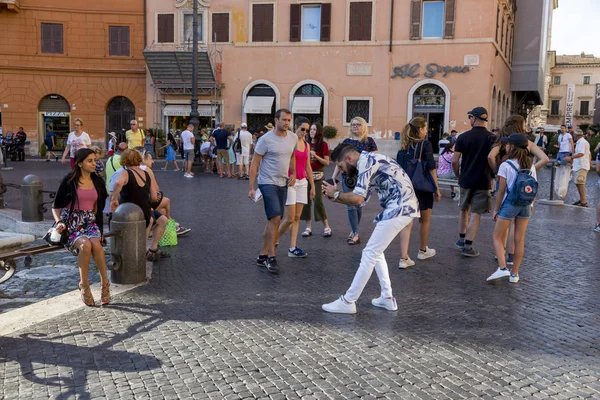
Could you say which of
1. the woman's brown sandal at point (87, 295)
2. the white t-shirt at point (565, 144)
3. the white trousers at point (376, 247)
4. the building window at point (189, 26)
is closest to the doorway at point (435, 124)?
the building window at point (189, 26)

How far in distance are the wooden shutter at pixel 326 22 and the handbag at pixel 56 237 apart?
25281 mm

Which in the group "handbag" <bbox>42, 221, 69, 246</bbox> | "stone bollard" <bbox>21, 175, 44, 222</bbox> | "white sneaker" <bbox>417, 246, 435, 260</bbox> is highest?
"handbag" <bbox>42, 221, 69, 246</bbox>

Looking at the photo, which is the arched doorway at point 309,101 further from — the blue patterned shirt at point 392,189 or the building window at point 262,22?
the blue patterned shirt at point 392,189

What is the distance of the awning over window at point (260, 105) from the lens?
29.4 m

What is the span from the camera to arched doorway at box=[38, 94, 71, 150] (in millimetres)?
31344

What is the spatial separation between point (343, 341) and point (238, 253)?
10.7ft

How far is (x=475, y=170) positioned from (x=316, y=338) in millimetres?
3779

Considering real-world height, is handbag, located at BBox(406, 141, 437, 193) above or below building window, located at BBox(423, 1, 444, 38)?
below

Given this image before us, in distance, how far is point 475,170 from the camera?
7.22 m

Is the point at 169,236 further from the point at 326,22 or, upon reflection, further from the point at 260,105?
the point at 326,22

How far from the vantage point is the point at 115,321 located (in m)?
4.72

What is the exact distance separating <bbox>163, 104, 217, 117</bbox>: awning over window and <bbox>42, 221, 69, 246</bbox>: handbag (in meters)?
25.8

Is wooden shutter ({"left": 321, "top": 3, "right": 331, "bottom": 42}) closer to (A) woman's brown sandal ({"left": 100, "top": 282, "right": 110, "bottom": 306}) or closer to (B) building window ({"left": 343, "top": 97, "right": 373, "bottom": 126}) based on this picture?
(B) building window ({"left": 343, "top": 97, "right": 373, "bottom": 126})

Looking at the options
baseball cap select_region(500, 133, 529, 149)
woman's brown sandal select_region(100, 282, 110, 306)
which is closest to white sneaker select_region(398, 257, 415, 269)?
baseball cap select_region(500, 133, 529, 149)
